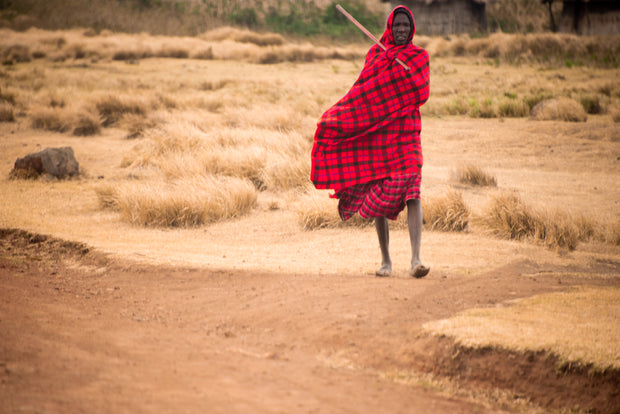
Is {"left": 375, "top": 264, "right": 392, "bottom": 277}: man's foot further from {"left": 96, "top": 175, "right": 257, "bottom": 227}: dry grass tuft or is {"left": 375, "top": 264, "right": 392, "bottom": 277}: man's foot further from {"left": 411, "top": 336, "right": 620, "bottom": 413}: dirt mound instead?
{"left": 96, "top": 175, "right": 257, "bottom": 227}: dry grass tuft

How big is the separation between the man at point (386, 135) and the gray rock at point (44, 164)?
556 cm

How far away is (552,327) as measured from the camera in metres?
3.58

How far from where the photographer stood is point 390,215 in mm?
4773

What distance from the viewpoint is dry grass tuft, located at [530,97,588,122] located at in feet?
41.2

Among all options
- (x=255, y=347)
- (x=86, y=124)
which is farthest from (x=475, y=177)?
(x=86, y=124)

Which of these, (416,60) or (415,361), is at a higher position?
(416,60)

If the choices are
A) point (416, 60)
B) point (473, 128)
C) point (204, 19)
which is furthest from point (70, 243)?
point (204, 19)

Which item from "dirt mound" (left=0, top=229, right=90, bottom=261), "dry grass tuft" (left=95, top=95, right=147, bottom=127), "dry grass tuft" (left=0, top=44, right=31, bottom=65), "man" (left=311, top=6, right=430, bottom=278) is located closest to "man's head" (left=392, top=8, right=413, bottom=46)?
"man" (left=311, top=6, right=430, bottom=278)

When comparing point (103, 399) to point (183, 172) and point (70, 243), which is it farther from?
Result: point (183, 172)

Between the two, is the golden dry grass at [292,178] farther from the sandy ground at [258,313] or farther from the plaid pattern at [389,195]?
the plaid pattern at [389,195]

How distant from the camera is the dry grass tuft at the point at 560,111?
494 inches

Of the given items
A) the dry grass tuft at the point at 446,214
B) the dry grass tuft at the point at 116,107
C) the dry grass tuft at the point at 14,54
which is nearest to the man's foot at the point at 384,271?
the dry grass tuft at the point at 446,214

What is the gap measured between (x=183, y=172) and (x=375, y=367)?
6052 millimetres

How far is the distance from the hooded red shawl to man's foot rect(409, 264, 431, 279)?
2.39 feet
